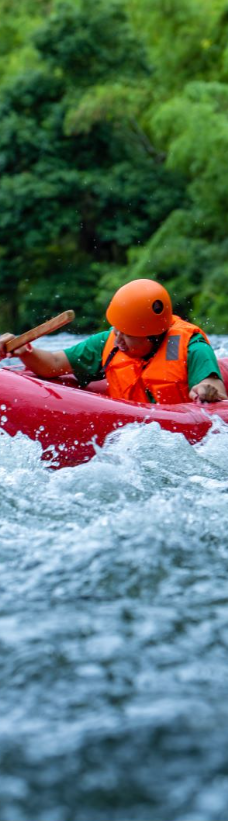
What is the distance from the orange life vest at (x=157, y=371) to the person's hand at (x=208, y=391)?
0.08 m

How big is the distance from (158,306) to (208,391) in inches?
14.6

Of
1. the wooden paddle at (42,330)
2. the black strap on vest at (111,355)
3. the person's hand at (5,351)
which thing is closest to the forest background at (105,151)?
the black strap on vest at (111,355)

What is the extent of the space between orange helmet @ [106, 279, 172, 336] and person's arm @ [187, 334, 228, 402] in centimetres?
15

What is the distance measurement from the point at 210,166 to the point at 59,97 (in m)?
3.78

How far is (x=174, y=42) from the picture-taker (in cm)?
1554

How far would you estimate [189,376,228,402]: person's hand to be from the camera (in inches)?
155

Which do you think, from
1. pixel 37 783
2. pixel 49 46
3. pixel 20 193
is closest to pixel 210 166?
pixel 20 193

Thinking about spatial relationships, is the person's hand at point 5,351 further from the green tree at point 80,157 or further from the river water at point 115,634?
the green tree at point 80,157

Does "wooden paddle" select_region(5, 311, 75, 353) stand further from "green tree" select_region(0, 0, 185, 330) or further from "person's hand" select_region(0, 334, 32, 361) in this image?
"green tree" select_region(0, 0, 185, 330)

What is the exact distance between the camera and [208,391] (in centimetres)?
396

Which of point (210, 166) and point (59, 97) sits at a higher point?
point (59, 97)

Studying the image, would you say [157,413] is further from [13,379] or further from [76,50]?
[76,50]

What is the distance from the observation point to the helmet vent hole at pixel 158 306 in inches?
157

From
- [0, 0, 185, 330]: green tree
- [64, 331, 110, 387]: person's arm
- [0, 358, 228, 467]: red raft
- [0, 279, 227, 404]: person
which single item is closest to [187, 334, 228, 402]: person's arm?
[0, 279, 227, 404]: person
